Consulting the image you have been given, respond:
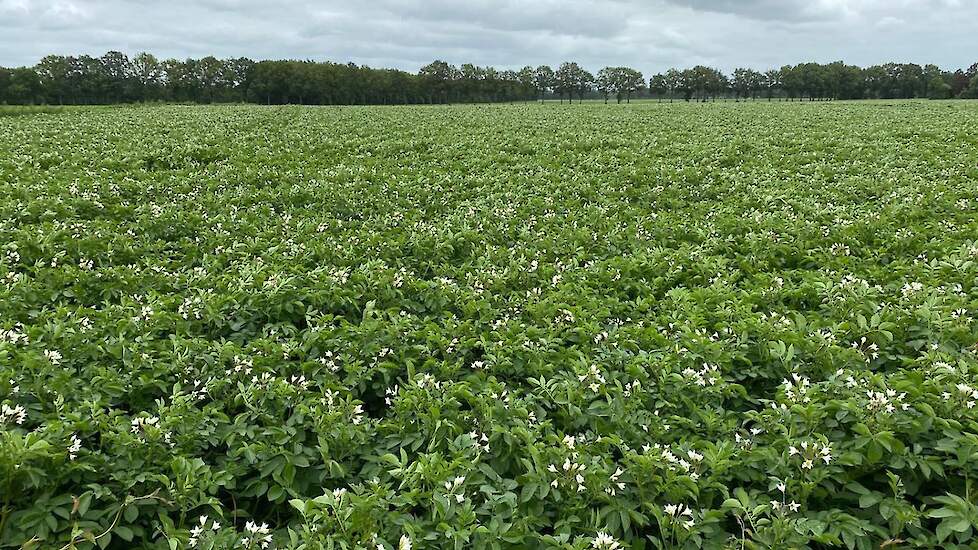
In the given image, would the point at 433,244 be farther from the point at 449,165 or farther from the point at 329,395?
the point at 449,165

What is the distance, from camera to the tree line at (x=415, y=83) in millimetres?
101000

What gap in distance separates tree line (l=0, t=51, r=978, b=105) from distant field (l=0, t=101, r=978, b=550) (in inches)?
4308

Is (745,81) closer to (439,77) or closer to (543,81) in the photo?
(543,81)

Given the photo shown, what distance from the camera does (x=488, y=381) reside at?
420 cm

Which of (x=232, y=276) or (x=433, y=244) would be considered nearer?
(x=232, y=276)

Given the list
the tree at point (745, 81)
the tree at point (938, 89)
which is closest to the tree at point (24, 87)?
the tree at point (745, 81)

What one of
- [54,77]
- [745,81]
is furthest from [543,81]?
[54,77]

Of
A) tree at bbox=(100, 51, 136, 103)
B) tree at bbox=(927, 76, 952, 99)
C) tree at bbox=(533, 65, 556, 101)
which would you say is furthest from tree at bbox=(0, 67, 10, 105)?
tree at bbox=(927, 76, 952, 99)

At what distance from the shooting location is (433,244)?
8.29 meters

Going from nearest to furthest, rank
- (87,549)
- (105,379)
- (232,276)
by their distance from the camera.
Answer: (87,549), (105,379), (232,276)

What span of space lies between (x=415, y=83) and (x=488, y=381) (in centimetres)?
12718

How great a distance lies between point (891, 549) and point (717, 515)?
947mm

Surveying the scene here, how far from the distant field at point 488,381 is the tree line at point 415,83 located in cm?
10943

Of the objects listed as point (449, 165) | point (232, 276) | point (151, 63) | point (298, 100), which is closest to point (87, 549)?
point (232, 276)
